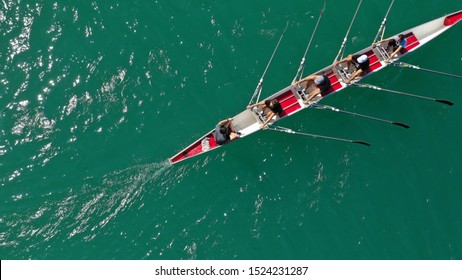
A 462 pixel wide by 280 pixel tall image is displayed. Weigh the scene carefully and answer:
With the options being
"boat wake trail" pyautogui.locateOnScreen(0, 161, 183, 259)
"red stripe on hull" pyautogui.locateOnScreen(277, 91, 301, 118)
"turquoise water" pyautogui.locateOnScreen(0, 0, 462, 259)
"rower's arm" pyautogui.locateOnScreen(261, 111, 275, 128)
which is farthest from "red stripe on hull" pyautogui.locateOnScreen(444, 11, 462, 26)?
"boat wake trail" pyautogui.locateOnScreen(0, 161, 183, 259)

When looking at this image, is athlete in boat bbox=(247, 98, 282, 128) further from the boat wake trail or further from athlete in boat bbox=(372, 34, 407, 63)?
athlete in boat bbox=(372, 34, 407, 63)

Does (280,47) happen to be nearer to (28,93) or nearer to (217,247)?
(217,247)

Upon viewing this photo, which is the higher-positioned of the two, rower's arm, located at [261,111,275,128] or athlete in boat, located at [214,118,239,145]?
athlete in boat, located at [214,118,239,145]

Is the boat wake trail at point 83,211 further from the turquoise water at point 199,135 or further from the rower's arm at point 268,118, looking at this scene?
the rower's arm at point 268,118

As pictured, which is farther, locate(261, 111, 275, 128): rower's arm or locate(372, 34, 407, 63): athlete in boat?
locate(372, 34, 407, 63): athlete in boat

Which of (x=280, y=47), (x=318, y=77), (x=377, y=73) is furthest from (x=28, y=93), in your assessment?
(x=377, y=73)

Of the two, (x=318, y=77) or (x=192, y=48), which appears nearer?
(x=318, y=77)

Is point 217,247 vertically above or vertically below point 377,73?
below
